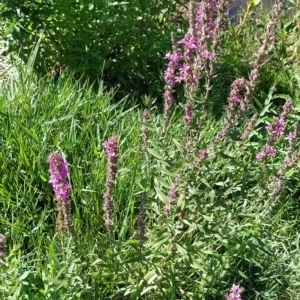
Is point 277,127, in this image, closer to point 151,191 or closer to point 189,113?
point 189,113

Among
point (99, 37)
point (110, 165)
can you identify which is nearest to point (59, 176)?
point (110, 165)

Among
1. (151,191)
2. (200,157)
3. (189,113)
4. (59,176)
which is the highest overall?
(189,113)

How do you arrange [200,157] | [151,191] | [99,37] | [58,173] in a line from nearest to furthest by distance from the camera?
[58,173]
[200,157]
[151,191]
[99,37]

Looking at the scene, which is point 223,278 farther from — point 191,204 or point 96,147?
point 96,147

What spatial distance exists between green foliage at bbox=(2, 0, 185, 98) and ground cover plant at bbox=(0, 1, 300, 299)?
215 mm

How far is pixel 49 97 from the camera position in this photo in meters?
3.38

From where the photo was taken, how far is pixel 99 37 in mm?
3771

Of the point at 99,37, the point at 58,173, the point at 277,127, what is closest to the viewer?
the point at 58,173

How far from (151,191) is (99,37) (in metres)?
1.60

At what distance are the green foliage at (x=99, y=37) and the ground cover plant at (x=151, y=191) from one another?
21 centimetres

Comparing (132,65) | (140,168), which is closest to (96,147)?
(140,168)

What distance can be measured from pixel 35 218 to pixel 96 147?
585 mm

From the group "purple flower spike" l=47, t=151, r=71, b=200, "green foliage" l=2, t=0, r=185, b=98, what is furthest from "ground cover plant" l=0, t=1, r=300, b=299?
"green foliage" l=2, t=0, r=185, b=98

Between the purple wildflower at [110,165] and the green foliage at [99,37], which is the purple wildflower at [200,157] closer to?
the purple wildflower at [110,165]
